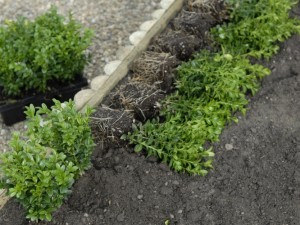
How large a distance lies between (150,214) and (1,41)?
63.7 inches

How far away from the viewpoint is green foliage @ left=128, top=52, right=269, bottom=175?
289 centimetres

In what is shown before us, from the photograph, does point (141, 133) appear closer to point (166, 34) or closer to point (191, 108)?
point (191, 108)

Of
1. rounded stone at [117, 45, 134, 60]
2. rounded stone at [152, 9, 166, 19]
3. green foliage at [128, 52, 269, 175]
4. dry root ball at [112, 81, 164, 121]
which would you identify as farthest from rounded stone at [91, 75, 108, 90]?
rounded stone at [152, 9, 166, 19]

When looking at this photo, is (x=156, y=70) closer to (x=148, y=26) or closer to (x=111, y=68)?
(x=111, y=68)

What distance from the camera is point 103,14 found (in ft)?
15.6

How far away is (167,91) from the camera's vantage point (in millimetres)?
3297

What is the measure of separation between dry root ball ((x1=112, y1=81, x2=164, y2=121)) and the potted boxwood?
53 centimetres

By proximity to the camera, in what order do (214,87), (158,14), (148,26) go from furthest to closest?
1. (158,14)
2. (148,26)
3. (214,87)

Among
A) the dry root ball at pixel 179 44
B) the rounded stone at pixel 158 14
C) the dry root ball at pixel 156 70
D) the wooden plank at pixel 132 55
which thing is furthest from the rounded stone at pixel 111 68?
the rounded stone at pixel 158 14

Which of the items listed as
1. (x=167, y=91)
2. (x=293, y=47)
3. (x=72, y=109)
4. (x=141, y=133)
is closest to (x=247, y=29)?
(x=293, y=47)

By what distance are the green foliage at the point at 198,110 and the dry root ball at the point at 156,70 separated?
0.08 m

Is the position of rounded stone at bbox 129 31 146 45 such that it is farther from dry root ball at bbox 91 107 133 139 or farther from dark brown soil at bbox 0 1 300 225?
dry root ball at bbox 91 107 133 139

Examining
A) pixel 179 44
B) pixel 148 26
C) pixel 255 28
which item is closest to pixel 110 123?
pixel 179 44

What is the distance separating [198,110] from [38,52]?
1163mm
